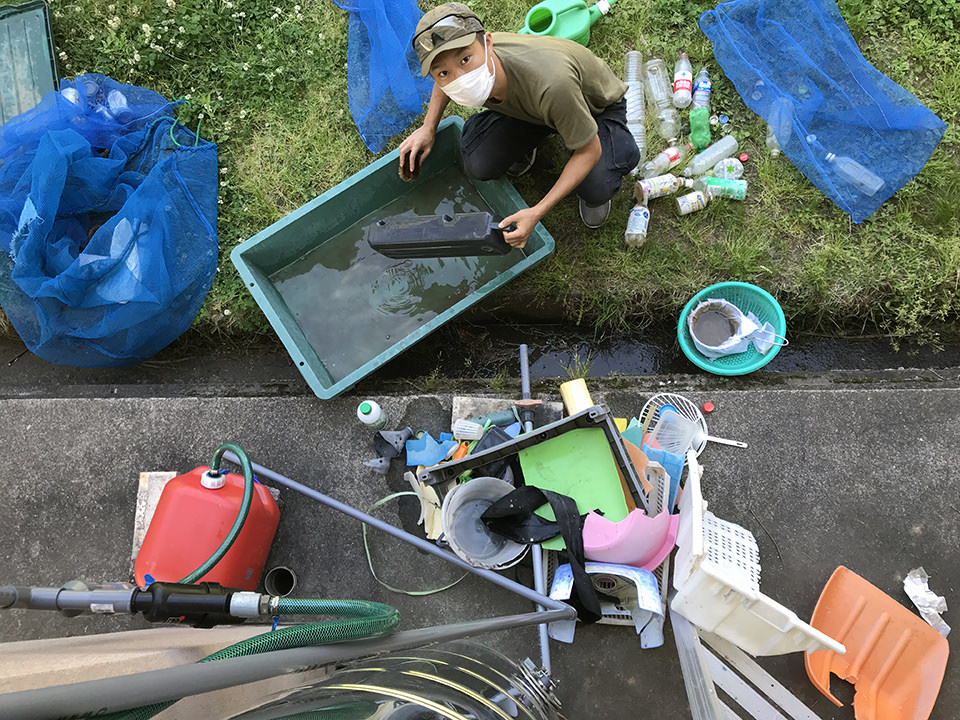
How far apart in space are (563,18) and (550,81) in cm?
110

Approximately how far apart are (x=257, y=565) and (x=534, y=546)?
1078mm

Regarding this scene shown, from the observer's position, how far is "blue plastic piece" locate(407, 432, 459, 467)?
2400 mm

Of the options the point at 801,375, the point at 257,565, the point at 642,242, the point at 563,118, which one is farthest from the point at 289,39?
the point at 801,375

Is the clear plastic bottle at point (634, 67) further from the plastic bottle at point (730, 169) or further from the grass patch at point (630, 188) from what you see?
the plastic bottle at point (730, 169)

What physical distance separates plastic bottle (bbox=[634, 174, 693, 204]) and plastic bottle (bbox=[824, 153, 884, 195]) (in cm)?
74

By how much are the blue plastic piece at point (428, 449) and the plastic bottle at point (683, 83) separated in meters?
2.05

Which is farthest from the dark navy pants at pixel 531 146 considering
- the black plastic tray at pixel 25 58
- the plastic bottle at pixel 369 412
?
the black plastic tray at pixel 25 58

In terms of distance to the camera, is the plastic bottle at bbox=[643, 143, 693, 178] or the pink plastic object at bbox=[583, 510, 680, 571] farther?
the plastic bottle at bbox=[643, 143, 693, 178]

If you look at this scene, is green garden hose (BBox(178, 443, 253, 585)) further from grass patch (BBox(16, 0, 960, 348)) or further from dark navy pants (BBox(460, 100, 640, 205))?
dark navy pants (BBox(460, 100, 640, 205))

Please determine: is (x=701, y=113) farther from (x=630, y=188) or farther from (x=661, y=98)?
(x=630, y=188)

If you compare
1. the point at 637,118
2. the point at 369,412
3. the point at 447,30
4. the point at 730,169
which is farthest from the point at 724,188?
the point at 369,412

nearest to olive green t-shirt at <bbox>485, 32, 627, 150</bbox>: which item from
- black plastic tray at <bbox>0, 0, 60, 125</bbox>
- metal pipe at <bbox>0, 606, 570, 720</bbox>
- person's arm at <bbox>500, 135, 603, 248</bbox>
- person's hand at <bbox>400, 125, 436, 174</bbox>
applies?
person's arm at <bbox>500, 135, 603, 248</bbox>

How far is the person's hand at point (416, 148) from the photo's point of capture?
2.53 meters

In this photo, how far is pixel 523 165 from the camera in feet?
9.36
